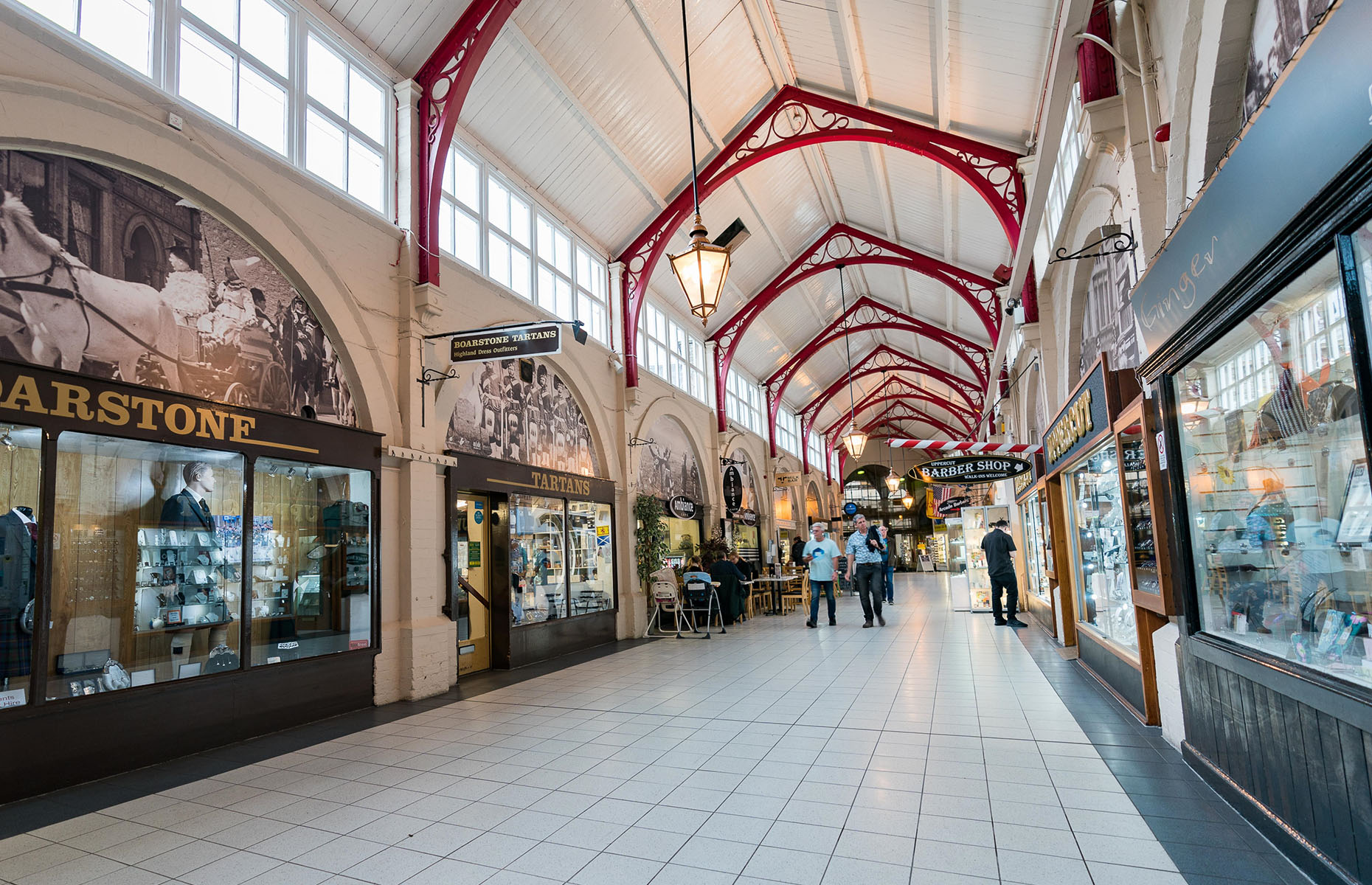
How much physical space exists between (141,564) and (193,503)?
0.50 meters

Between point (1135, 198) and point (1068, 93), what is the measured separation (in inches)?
58.9

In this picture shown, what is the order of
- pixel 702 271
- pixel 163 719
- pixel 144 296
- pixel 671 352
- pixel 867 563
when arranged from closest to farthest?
1. pixel 163 719
2. pixel 144 296
3. pixel 702 271
4. pixel 867 563
5. pixel 671 352

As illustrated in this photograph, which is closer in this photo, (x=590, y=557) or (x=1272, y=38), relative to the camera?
(x=1272, y=38)

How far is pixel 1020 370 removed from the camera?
39.8ft

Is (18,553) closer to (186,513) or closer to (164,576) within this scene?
(164,576)

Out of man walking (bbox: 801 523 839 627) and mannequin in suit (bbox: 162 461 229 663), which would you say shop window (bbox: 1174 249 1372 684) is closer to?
mannequin in suit (bbox: 162 461 229 663)

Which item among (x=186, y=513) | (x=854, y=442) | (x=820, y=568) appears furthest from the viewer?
(x=854, y=442)

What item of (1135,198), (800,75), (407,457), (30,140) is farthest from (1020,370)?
(30,140)

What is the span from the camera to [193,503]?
205 inches

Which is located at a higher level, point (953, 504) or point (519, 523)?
point (953, 504)

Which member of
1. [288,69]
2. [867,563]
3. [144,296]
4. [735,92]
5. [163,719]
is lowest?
[163,719]

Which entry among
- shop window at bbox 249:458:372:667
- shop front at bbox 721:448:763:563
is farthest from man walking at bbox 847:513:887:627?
shop window at bbox 249:458:372:667

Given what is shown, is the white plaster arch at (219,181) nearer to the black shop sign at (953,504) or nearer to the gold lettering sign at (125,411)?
the gold lettering sign at (125,411)

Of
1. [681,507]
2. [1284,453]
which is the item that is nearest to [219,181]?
[1284,453]
